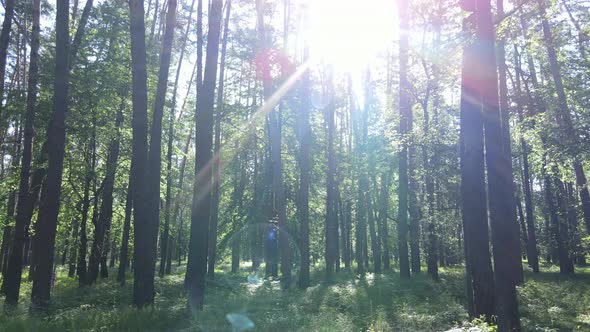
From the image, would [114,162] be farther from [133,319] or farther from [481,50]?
[481,50]

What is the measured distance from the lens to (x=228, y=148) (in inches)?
964

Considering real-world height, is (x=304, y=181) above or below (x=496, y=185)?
above

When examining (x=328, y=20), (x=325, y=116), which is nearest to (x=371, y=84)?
(x=325, y=116)

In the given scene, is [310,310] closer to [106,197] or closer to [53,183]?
[53,183]

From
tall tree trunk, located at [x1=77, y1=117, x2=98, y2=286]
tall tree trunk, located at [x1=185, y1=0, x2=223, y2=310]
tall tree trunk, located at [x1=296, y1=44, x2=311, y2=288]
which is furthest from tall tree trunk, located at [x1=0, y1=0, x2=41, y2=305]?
tall tree trunk, located at [x1=296, y1=44, x2=311, y2=288]

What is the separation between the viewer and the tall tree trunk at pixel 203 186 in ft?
34.4

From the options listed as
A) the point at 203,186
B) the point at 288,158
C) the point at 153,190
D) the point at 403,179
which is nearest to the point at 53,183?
the point at 153,190

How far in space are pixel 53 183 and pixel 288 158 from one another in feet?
54.1

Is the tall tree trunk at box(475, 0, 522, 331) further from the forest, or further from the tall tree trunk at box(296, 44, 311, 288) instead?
the tall tree trunk at box(296, 44, 311, 288)

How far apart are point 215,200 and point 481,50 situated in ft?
46.1

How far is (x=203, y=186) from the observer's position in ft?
34.4

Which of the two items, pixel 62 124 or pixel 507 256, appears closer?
pixel 507 256

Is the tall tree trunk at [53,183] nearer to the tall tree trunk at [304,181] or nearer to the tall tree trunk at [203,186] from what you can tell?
the tall tree trunk at [203,186]

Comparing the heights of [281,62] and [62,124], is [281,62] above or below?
above
